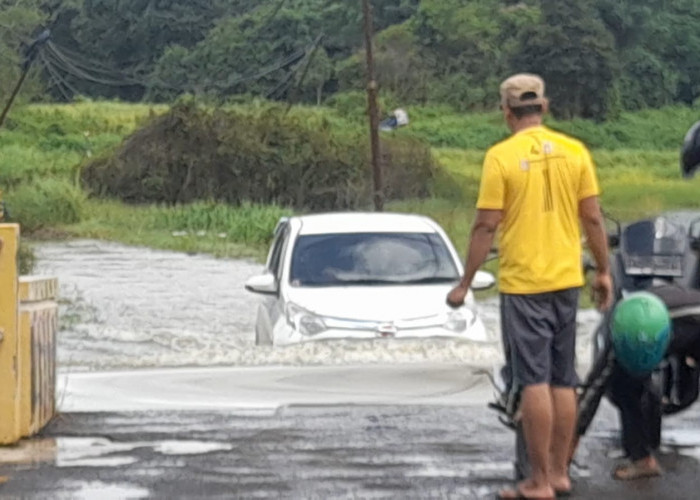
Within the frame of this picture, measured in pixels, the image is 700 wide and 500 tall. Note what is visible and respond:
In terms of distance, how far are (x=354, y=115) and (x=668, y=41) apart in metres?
22.0

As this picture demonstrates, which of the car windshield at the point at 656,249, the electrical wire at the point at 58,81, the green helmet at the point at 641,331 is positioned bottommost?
the green helmet at the point at 641,331

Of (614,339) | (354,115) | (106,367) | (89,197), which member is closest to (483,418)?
(614,339)

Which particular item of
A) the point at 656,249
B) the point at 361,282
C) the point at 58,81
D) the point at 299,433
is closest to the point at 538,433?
the point at 656,249

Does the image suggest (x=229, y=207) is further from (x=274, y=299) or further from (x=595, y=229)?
(x=595, y=229)

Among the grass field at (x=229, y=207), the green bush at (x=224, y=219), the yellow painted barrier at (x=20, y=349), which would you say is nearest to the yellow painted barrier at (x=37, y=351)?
the yellow painted barrier at (x=20, y=349)

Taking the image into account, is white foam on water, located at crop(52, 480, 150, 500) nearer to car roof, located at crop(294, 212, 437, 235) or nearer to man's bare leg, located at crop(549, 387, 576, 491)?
man's bare leg, located at crop(549, 387, 576, 491)

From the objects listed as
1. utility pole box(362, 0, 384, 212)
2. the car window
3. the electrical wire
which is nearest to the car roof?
the car window

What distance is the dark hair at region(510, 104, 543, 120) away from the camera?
700cm

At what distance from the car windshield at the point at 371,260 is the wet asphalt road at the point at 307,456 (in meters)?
4.04

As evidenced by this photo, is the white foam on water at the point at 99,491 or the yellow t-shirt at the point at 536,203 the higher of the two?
the yellow t-shirt at the point at 536,203

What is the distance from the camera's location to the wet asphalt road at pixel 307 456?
23.1 ft

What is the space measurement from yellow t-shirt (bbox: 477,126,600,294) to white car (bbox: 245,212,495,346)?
5.56m

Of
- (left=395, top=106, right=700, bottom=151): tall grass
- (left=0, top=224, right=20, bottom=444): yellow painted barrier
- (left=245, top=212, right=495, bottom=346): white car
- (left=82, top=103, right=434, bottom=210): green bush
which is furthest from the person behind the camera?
(left=395, top=106, right=700, bottom=151): tall grass

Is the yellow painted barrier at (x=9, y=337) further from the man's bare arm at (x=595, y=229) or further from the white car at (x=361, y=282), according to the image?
the white car at (x=361, y=282)
